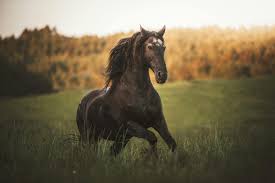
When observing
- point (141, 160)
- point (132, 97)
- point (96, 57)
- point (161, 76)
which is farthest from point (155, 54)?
point (96, 57)

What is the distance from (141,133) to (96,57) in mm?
4205

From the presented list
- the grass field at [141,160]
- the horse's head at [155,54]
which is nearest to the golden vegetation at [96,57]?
the grass field at [141,160]

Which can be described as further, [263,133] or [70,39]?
[70,39]

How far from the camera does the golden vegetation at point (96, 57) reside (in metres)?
7.52

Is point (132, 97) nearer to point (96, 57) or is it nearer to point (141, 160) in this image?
point (141, 160)

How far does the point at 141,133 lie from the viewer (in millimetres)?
3840

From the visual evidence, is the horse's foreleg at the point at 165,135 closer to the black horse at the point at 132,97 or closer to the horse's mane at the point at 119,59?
the black horse at the point at 132,97

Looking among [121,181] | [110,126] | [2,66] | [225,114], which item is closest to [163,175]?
[121,181]

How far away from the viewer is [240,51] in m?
7.56

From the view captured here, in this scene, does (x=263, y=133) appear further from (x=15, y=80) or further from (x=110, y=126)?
(x=15, y=80)

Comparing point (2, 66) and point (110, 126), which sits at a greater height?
point (2, 66)

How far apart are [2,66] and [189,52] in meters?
3.02

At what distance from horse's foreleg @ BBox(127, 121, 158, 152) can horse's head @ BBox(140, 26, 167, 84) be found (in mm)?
422

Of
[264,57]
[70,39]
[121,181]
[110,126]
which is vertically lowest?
[121,181]
